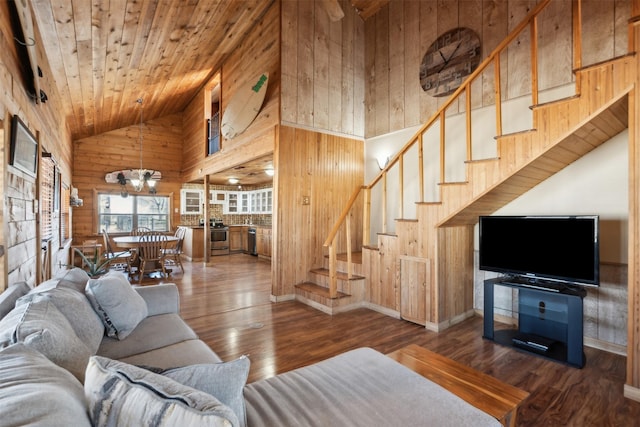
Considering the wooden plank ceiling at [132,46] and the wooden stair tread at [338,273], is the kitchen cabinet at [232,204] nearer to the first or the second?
the wooden plank ceiling at [132,46]

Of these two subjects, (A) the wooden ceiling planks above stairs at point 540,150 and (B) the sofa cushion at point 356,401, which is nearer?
(B) the sofa cushion at point 356,401

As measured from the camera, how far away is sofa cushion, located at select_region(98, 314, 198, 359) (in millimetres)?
1937

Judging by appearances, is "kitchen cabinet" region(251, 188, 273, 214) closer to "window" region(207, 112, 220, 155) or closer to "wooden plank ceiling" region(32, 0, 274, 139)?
"window" region(207, 112, 220, 155)

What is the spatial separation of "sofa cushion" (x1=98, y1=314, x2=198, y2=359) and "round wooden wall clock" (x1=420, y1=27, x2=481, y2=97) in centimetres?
436

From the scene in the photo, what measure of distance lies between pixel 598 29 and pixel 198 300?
5771 millimetres

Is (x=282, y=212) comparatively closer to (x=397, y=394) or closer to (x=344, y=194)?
(x=344, y=194)

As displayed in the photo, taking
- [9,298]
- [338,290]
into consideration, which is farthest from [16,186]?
[338,290]

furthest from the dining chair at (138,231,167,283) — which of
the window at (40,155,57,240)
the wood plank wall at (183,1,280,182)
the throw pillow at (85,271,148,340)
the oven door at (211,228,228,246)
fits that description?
the throw pillow at (85,271,148,340)

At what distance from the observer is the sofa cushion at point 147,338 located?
194 cm

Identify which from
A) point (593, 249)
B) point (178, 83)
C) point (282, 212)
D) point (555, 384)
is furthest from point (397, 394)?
point (178, 83)

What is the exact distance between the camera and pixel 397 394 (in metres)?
1.46

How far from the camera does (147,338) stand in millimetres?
2107

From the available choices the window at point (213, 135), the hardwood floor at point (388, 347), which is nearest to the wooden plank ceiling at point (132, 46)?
the window at point (213, 135)

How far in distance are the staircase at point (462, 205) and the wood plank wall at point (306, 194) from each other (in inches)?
12.3
